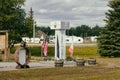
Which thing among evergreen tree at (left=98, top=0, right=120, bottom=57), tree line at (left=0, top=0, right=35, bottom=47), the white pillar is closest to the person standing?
the white pillar

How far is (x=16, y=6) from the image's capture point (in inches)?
2157

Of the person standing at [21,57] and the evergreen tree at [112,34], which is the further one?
the evergreen tree at [112,34]

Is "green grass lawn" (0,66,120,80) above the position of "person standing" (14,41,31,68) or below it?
below

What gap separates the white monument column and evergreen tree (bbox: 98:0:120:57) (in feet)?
35.2

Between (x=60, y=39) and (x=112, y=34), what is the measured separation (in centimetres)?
1146

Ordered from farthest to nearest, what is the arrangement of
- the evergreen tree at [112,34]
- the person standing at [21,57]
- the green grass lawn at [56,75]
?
the evergreen tree at [112,34] → the person standing at [21,57] → the green grass lawn at [56,75]

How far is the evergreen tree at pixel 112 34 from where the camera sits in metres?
45.1

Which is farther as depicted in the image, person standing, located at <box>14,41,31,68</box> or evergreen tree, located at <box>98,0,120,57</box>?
evergreen tree, located at <box>98,0,120,57</box>

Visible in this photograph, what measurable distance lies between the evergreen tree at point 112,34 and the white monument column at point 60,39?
35.2 ft

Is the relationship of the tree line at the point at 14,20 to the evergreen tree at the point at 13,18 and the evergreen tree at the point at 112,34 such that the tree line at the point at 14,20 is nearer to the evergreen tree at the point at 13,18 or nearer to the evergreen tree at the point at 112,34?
the evergreen tree at the point at 13,18

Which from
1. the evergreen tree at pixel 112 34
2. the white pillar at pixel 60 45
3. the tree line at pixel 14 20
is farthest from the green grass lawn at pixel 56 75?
the tree line at pixel 14 20

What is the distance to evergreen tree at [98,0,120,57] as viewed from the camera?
45094mm

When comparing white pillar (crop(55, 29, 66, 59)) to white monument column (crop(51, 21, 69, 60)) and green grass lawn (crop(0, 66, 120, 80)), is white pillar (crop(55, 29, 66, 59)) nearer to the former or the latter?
white monument column (crop(51, 21, 69, 60))

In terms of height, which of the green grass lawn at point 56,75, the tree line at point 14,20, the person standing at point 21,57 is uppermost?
the tree line at point 14,20
